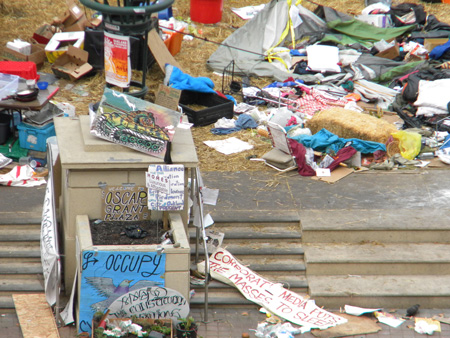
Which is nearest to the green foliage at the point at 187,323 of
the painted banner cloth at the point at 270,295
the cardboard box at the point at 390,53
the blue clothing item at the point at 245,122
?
the painted banner cloth at the point at 270,295

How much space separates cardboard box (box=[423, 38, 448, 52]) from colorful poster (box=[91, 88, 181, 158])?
9765 mm

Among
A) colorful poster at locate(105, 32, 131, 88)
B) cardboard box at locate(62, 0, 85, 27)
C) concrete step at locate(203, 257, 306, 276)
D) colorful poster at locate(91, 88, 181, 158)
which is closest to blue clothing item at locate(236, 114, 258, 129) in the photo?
colorful poster at locate(105, 32, 131, 88)

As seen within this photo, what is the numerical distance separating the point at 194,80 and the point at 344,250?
17.2 ft

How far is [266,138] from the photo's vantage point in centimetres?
1314

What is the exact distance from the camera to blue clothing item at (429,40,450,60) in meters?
16.1

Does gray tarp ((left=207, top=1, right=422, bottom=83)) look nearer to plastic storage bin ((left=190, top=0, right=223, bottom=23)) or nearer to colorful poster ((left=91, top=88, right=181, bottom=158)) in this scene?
plastic storage bin ((left=190, top=0, right=223, bottom=23))

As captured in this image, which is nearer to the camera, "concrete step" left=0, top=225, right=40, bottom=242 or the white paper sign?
the white paper sign

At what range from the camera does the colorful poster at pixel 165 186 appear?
8.69 m

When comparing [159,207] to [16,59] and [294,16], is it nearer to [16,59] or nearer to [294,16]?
[16,59]

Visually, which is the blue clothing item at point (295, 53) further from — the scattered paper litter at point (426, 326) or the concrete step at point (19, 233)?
the scattered paper litter at point (426, 326)

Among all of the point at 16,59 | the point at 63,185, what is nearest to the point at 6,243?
the point at 63,185

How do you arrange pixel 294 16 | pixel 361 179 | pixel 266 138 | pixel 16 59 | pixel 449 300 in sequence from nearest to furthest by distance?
pixel 449 300 → pixel 361 179 → pixel 266 138 → pixel 16 59 → pixel 294 16

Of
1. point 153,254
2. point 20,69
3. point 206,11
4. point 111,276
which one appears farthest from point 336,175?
point 206,11

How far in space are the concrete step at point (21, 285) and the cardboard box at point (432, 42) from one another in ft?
36.2
